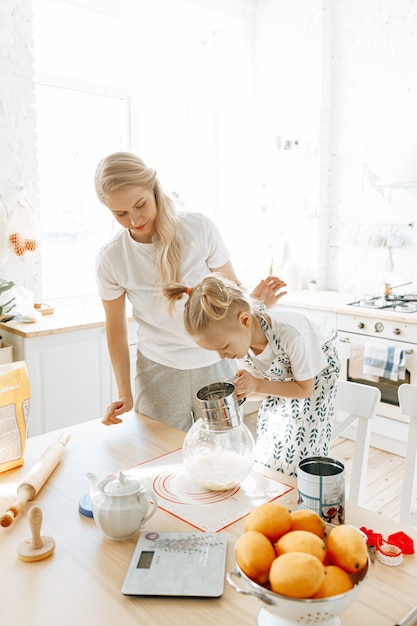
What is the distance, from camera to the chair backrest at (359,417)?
1507 millimetres

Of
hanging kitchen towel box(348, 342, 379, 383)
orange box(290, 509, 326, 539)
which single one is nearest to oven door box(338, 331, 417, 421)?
hanging kitchen towel box(348, 342, 379, 383)

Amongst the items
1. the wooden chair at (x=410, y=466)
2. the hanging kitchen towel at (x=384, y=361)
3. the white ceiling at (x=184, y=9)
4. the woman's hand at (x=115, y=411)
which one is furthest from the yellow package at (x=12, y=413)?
the white ceiling at (x=184, y=9)

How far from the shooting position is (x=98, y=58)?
11.8ft

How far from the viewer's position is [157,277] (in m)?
1.74

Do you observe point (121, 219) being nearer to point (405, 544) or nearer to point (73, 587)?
point (73, 587)

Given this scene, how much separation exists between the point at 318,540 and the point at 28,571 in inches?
21.6

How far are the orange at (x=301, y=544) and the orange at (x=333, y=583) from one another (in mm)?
22

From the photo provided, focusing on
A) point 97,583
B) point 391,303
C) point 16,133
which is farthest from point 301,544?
point 16,133

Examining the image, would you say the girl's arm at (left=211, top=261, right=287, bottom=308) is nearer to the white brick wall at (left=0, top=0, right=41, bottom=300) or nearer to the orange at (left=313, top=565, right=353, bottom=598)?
the orange at (left=313, top=565, right=353, bottom=598)

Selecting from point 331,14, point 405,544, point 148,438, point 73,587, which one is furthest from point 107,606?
point 331,14

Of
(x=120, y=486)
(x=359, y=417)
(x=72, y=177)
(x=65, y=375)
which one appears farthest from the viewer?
(x=72, y=177)

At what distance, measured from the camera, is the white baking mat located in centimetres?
113

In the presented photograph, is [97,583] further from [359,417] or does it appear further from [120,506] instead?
[359,417]

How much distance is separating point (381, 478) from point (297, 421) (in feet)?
5.29
